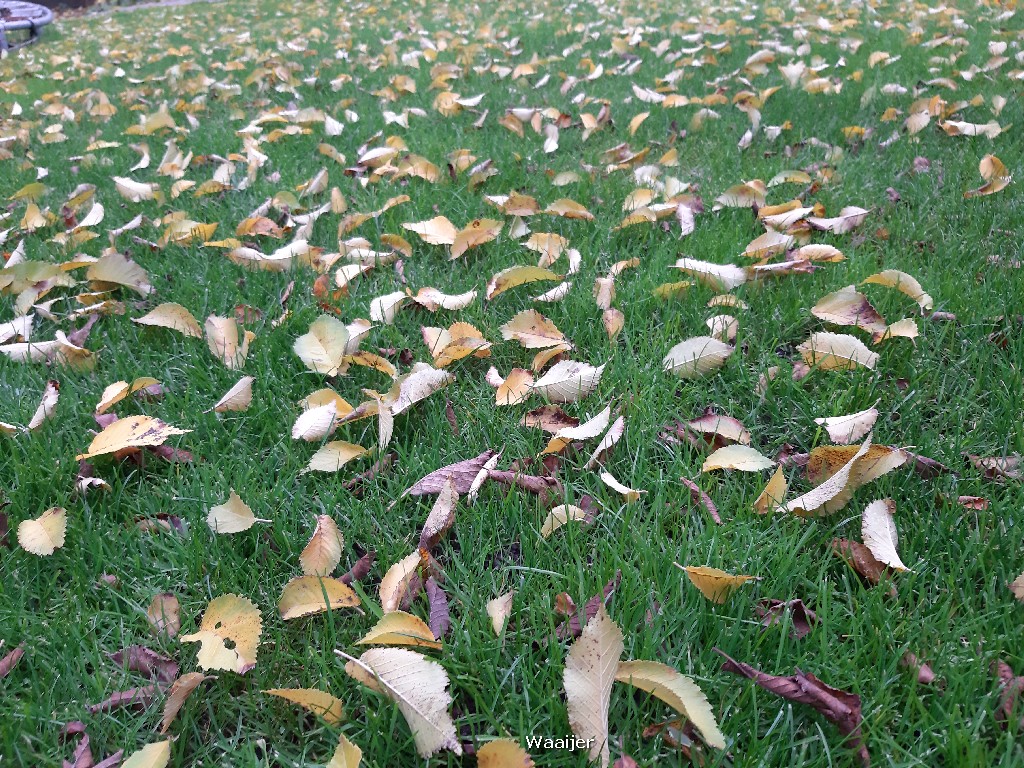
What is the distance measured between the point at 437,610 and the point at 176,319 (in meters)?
1.19

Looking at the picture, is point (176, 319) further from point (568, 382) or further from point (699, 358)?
point (699, 358)

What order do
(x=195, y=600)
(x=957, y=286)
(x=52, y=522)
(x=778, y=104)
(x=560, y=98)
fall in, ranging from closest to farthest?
(x=195, y=600) < (x=52, y=522) < (x=957, y=286) < (x=778, y=104) < (x=560, y=98)

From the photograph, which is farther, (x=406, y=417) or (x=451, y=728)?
(x=406, y=417)

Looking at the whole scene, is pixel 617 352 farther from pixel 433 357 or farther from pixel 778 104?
pixel 778 104

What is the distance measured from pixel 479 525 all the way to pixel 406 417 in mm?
392

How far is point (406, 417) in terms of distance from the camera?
1618 millimetres

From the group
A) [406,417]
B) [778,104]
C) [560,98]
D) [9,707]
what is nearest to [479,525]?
[406,417]

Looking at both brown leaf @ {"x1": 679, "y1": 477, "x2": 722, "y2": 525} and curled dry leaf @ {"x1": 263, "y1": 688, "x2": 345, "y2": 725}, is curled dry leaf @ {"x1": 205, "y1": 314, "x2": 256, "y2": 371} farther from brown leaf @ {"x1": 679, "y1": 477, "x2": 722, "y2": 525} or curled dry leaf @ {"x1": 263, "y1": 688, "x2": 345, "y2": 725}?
brown leaf @ {"x1": 679, "y1": 477, "x2": 722, "y2": 525}

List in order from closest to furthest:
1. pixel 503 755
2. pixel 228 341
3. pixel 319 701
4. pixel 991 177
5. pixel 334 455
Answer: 1. pixel 503 755
2. pixel 319 701
3. pixel 334 455
4. pixel 228 341
5. pixel 991 177

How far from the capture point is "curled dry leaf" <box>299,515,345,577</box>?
4.11 feet

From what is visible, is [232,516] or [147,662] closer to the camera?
[147,662]

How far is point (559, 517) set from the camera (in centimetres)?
131

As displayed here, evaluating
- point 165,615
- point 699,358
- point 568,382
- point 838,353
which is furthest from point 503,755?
point 838,353

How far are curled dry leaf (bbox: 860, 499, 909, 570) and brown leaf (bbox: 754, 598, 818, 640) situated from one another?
15cm
